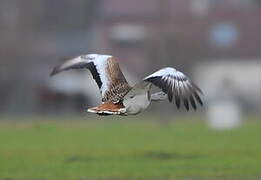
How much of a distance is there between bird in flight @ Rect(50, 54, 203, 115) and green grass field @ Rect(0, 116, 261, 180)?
2.47 metres

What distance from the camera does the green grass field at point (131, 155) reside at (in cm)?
1925

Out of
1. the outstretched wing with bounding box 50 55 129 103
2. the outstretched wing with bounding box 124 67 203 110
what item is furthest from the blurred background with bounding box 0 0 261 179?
the outstretched wing with bounding box 124 67 203 110

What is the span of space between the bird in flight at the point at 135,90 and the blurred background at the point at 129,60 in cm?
1367

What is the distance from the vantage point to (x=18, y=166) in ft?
68.9

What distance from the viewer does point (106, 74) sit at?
16578mm

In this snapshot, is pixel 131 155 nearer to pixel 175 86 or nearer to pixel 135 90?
pixel 135 90

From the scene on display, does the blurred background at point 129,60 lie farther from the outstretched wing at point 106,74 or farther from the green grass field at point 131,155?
the outstretched wing at point 106,74

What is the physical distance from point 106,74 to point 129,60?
205ft
